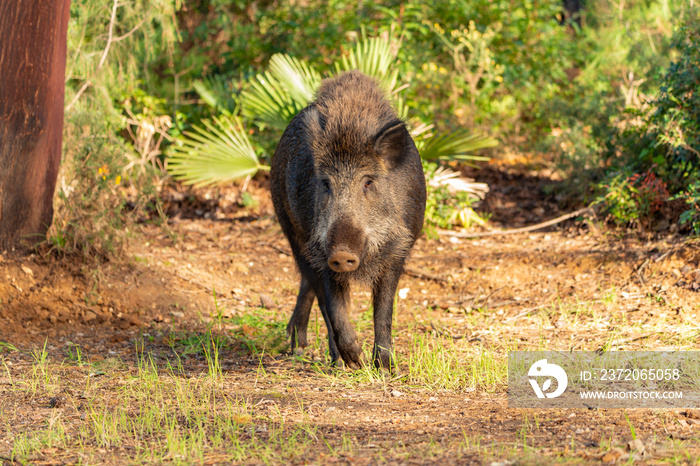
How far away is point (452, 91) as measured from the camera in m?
10.9

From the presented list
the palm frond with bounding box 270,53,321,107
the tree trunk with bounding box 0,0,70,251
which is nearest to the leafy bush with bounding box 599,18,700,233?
the palm frond with bounding box 270,53,321,107

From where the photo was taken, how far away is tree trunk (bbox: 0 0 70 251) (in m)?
5.52

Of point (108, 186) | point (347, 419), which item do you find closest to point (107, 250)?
point (108, 186)

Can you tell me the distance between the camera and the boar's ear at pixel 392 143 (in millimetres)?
4281

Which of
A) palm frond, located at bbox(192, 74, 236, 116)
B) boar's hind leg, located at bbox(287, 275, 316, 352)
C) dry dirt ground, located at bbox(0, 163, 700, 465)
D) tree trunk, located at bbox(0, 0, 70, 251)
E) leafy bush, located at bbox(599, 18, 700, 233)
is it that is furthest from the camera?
palm frond, located at bbox(192, 74, 236, 116)

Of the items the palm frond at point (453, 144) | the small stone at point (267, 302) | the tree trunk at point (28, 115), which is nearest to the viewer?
the tree trunk at point (28, 115)

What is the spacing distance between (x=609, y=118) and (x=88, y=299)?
20.7 feet

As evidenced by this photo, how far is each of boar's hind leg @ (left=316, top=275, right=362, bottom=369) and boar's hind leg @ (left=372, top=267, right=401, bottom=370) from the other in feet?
0.40

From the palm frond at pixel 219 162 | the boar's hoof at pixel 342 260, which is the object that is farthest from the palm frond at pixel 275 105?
the boar's hoof at pixel 342 260

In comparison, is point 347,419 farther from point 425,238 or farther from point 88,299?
point 425,238

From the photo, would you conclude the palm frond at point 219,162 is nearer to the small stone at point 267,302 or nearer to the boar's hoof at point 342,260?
the small stone at point 267,302

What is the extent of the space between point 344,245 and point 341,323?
2.45ft

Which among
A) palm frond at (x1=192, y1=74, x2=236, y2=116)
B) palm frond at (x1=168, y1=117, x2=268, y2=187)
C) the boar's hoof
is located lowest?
the boar's hoof

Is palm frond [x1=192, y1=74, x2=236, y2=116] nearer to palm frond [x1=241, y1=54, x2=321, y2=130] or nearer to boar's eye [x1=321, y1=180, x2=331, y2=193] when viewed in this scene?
palm frond [x1=241, y1=54, x2=321, y2=130]
